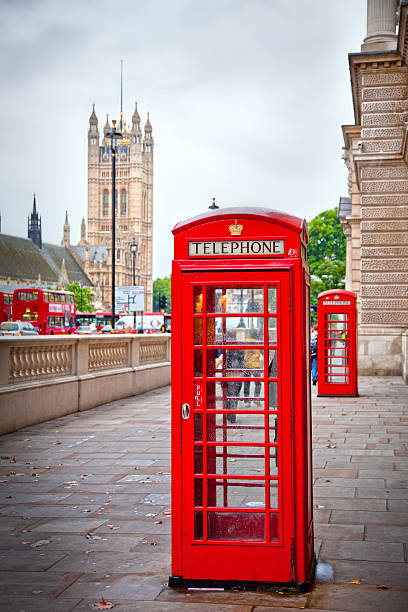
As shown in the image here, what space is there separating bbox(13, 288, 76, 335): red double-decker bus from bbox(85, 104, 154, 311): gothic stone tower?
101902 millimetres

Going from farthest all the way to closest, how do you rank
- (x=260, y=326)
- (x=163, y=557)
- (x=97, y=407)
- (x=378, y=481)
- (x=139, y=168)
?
(x=139, y=168), (x=97, y=407), (x=378, y=481), (x=163, y=557), (x=260, y=326)

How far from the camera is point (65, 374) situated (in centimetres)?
1382

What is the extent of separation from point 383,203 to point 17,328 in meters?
31.6

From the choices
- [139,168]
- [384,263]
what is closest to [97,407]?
[384,263]

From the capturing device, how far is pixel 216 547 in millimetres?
4824

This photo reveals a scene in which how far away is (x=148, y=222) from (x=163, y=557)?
16770 centimetres

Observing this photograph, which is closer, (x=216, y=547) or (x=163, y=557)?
(x=216, y=547)

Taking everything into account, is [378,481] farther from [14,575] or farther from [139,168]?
[139,168]

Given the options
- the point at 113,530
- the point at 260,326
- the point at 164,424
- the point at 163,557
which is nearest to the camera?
the point at 260,326

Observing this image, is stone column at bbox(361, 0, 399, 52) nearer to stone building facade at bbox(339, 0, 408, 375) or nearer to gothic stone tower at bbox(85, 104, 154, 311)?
stone building facade at bbox(339, 0, 408, 375)

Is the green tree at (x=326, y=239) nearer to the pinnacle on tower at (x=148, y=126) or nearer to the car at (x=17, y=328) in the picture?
the car at (x=17, y=328)

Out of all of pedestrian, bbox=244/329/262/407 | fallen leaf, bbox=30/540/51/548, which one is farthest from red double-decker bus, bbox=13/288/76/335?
pedestrian, bbox=244/329/262/407

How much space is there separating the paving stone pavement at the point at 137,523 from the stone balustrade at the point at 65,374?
549 mm

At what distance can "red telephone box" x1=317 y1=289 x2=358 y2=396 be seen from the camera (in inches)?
693
